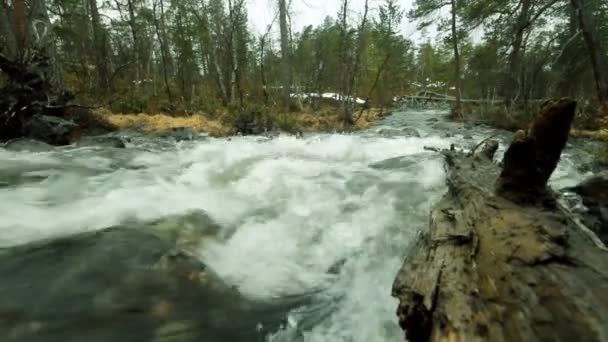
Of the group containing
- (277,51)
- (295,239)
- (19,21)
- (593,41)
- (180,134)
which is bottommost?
(295,239)

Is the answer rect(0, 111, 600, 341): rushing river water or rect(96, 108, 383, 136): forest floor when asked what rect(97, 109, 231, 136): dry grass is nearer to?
rect(96, 108, 383, 136): forest floor

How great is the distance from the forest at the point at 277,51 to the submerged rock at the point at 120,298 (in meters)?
7.48

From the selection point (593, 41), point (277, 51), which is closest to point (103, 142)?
point (593, 41)

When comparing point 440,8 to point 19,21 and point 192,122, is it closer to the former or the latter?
point 192,122

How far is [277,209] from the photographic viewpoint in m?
3.70

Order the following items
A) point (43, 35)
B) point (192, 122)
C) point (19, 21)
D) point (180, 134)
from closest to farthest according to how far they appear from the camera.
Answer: point (19, 21) → point (43, 35) → point (180, 134) → point (192, 122)

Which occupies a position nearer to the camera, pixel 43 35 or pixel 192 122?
pixel 43 35

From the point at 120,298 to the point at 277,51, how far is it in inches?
1030

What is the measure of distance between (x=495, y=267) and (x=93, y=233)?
275 cm

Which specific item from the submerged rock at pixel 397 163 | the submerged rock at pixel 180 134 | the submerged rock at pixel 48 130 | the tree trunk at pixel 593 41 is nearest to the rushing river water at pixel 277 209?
the submerged rock at pixel 397 163

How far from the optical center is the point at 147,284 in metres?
2.02

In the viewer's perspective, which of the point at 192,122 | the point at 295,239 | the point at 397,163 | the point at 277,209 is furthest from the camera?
the point at 192,122

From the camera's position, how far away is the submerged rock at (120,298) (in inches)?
67.4

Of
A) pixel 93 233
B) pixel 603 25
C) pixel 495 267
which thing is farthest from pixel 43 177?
pixel 603 25
